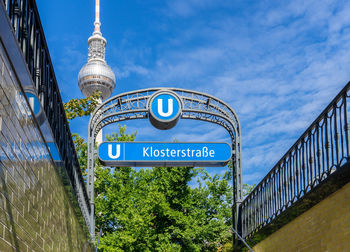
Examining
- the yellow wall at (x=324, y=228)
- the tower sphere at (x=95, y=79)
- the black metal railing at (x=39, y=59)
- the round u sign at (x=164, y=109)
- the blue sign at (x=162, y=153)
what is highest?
the tower sphere at (x=95, y=79)

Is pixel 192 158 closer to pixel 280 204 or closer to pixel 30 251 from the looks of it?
pixel 280 204

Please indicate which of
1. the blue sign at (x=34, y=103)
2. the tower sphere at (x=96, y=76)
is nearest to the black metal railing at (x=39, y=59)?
the blue sign at (x=34, y=103)

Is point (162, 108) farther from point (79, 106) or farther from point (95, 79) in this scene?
point (95, 79)

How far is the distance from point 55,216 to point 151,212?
28.4 metres

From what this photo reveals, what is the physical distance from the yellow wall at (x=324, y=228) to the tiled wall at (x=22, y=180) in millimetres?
3745

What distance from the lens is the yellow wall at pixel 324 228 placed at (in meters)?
6.28

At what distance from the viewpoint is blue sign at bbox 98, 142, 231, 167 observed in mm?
14648

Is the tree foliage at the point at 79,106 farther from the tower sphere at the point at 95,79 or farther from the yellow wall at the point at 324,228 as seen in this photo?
the tower sphere at the point at 95,79

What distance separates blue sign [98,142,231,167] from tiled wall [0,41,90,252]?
7.87 meters

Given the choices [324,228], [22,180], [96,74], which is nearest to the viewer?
[22,180]

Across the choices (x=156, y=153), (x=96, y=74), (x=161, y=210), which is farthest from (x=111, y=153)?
(x=96, y=74)

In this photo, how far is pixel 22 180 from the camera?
14.9 ft

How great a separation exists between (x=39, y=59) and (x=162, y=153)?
8.92m

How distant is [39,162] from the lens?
18.0 feet
